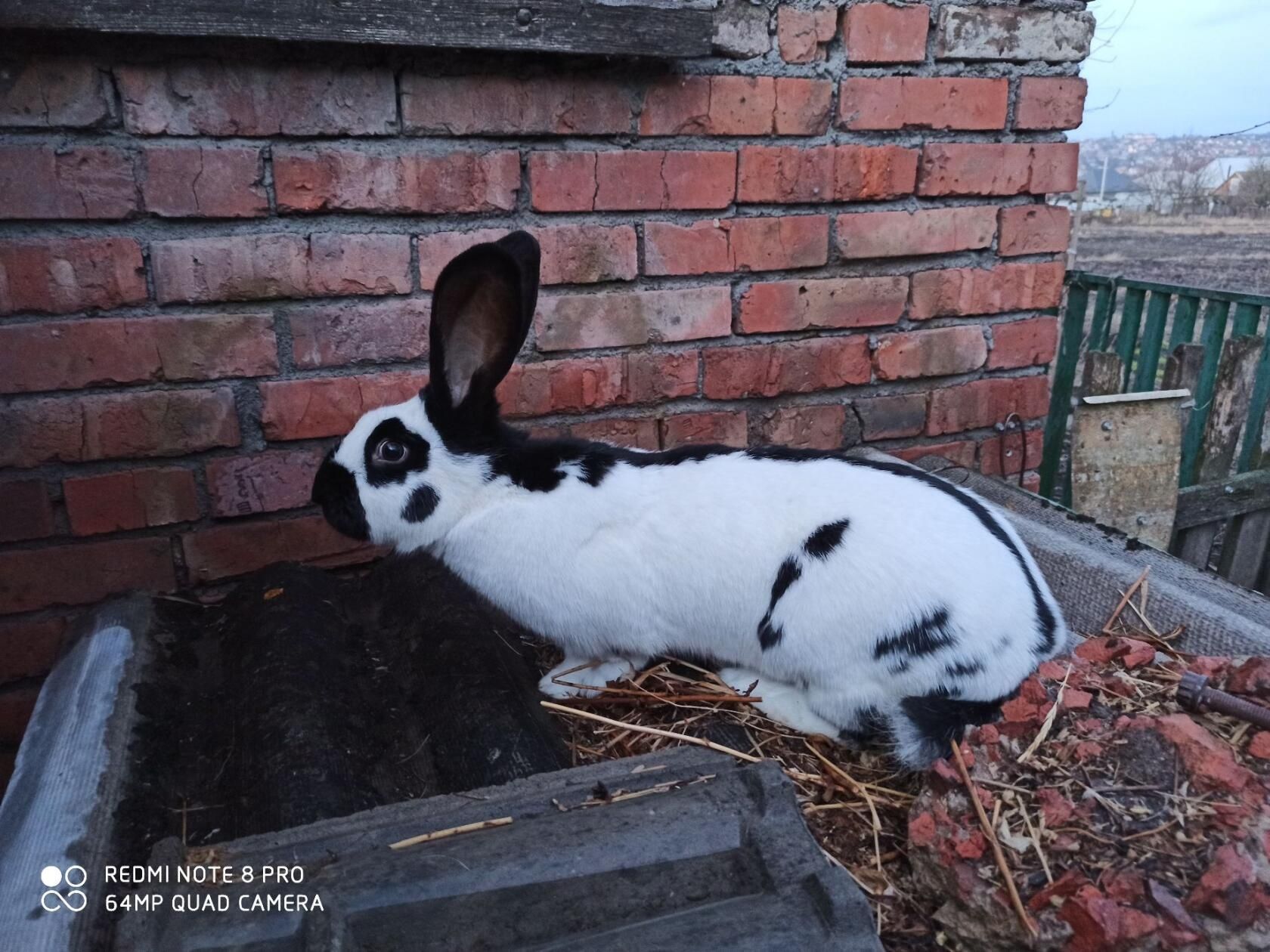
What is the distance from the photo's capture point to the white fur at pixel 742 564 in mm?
1554

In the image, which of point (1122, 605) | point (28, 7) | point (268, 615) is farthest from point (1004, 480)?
point (28, 7)

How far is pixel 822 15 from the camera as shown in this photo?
7.42ft

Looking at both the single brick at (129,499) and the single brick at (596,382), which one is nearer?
the single brick at (129,499)

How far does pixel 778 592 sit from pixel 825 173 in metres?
1.24

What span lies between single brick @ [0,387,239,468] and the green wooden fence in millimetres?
2688

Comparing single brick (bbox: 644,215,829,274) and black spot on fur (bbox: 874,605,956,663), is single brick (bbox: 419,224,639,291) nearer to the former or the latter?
single brick (bbox: 644,215,829,274)

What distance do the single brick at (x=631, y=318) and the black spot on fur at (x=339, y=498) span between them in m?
0.67

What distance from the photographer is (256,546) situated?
2.19 metres

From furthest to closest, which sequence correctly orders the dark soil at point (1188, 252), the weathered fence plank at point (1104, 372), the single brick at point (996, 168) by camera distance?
the dark soil at point (1188, 252) → the weathered fence plank at point (1104, 372) → the single brick at point (996, 168)

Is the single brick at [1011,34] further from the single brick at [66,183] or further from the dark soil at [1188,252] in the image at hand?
the dark soil at [1188,252]

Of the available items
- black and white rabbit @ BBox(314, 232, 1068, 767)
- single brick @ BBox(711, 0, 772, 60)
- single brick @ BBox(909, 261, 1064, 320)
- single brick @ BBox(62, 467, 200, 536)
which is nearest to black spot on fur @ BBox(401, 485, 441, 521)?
black and white rabbit @ BBox(314, 232, 1068, 767)

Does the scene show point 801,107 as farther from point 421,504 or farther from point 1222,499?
point 1222,499

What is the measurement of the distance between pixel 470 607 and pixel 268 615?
0.40m

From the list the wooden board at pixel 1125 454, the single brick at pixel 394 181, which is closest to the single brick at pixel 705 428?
the single brick at pixel 394 181
